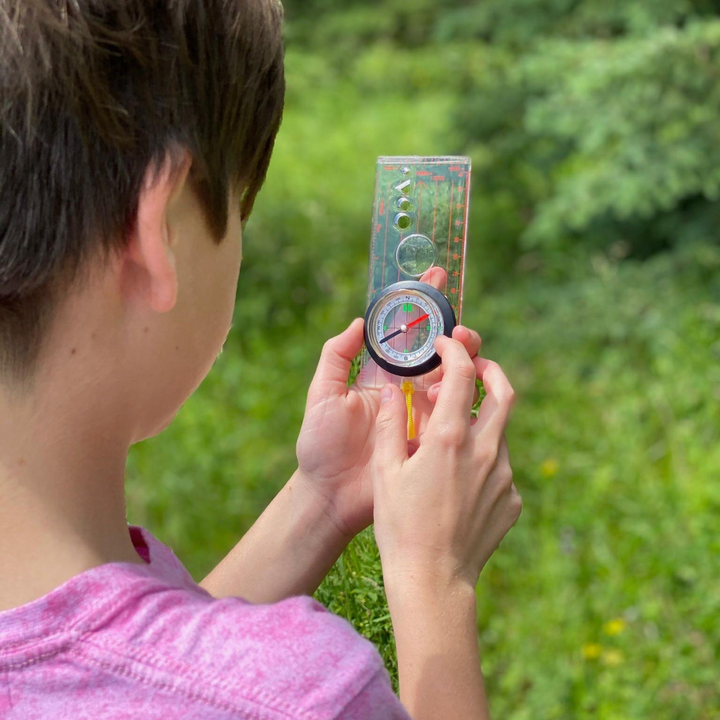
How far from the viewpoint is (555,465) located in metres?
3.11

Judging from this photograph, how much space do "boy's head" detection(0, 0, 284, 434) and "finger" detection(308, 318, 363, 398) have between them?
0.26 m

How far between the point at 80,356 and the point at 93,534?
0.16 metres

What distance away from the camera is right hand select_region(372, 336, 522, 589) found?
982mm

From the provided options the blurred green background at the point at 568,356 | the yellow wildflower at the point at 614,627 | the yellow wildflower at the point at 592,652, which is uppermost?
the blurred green background at the point at 568,356

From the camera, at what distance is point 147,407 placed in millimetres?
957

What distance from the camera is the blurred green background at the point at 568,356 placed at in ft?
8.15

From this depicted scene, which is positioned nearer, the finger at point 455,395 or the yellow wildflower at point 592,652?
the finger at point 455,395

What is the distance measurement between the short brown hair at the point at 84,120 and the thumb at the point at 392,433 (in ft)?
1.03

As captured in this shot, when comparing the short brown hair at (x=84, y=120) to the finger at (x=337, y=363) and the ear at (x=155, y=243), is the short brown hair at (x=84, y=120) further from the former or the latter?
the finger at (x=337, y=363)

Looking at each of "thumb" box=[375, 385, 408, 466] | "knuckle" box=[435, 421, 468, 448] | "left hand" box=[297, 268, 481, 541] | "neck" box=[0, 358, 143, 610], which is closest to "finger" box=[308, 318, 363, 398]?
"left hand" box=[297, 268, 481, 541]

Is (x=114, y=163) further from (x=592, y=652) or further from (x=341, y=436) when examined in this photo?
(x=592, y=652)

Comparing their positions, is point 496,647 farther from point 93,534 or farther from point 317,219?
point 317,219

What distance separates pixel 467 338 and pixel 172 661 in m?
0.53

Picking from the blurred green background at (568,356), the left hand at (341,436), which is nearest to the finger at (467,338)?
the left hand at (341,436)
